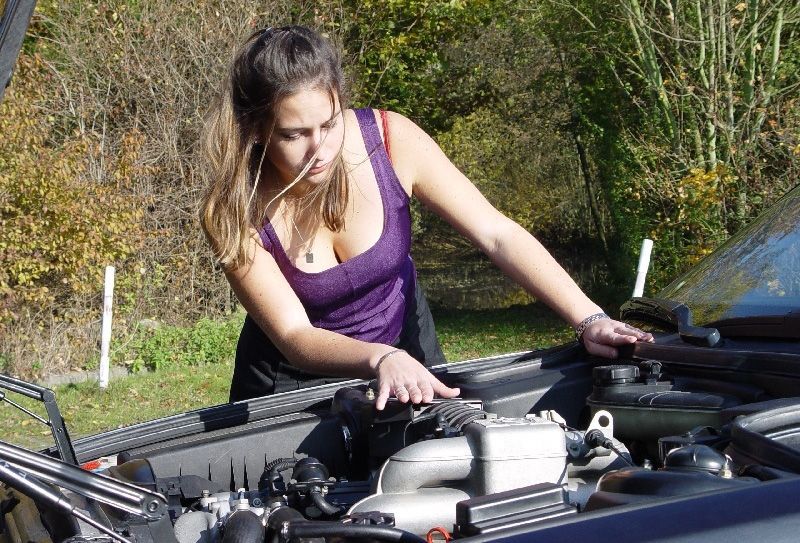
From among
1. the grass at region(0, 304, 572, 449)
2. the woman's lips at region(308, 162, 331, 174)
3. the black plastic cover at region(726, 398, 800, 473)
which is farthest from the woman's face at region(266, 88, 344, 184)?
the grass at region(0, 304, 572, 449)

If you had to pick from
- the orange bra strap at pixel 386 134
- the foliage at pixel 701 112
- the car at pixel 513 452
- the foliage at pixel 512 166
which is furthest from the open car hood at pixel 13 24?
the foliage at pixel 512 166

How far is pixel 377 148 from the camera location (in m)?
3.20

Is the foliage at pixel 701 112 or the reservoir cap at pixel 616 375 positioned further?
the foliage at pixel 701 112

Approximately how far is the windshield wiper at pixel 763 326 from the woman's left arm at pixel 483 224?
1.23 feet

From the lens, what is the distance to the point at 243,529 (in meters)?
1.76

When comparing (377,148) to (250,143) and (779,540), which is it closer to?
(250,143)

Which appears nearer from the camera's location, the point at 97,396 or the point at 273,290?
the point at 273,290

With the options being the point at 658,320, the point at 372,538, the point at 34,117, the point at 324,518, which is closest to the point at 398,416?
the point at 324,518

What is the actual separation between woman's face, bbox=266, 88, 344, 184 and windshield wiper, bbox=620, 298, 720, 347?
950mm

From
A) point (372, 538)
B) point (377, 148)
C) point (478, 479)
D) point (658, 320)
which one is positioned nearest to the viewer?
point (372, 538)

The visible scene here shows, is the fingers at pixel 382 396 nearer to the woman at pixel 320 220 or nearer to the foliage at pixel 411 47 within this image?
the woman at pixel 320 220

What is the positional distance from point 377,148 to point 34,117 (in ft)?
27.1

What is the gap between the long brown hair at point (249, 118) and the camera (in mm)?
2854

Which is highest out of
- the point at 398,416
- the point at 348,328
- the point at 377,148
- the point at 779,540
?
the point at 377,148
